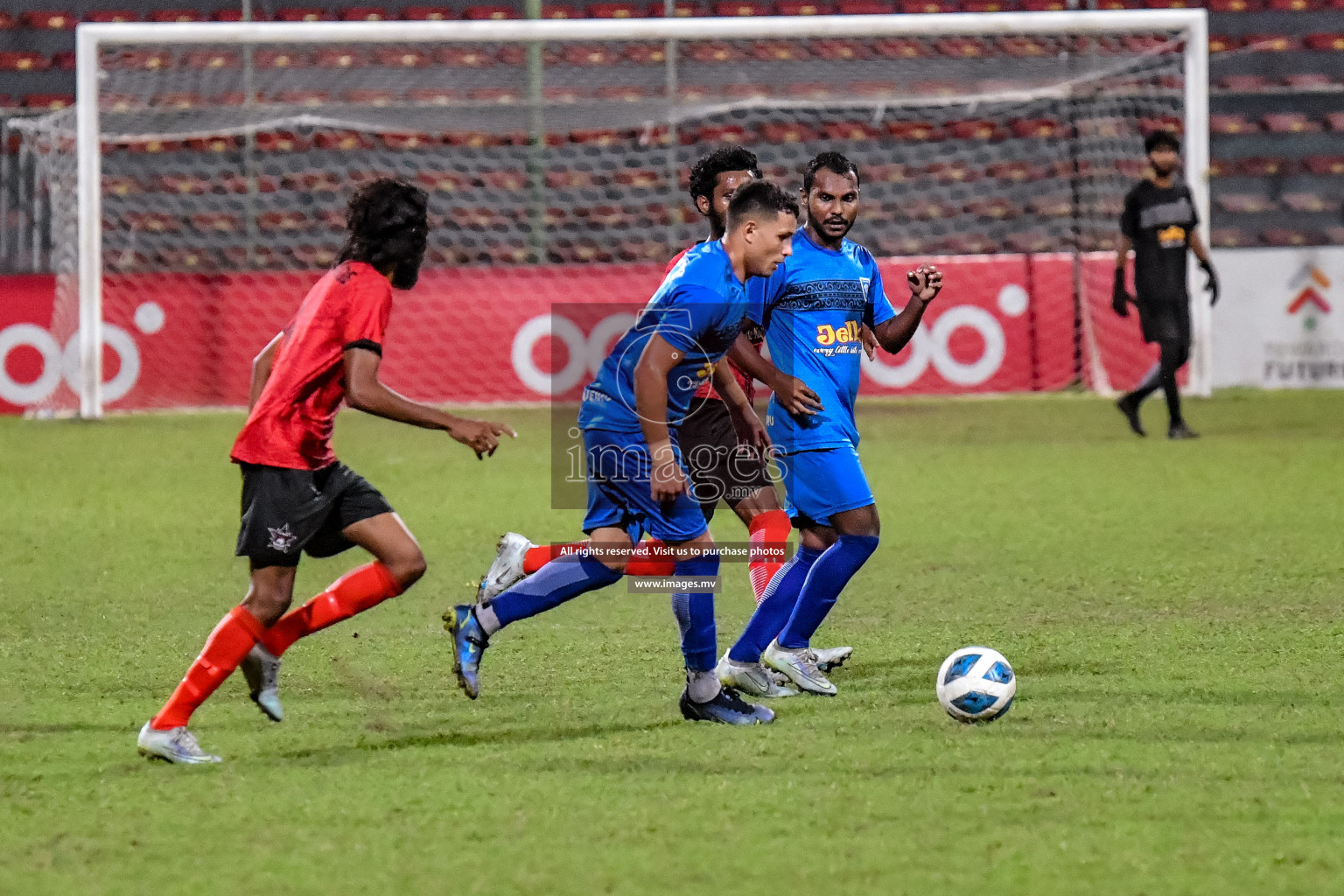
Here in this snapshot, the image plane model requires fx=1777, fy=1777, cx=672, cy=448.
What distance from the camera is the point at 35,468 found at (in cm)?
1215

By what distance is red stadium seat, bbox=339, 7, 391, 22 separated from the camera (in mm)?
19219

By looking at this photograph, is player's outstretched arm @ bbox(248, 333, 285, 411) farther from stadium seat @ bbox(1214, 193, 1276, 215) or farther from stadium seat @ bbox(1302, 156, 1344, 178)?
stadium seat @ bbox(1302, 156, 1344, 178)

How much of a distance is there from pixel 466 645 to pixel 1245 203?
52.4 feet

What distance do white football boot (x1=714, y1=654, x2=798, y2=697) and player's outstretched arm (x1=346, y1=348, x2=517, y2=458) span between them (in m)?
1.24

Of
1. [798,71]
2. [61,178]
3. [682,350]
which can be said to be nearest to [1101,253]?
[798,71]

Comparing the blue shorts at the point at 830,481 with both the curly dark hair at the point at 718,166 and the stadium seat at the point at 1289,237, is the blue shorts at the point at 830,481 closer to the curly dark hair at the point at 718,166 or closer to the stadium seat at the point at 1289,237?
the curly dark hair at the point at 718,166

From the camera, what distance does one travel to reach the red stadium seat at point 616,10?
19.4 metres

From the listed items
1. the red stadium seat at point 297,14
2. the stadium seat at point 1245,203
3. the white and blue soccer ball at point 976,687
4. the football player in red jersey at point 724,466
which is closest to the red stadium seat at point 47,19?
the red stadium seat at point 297,14

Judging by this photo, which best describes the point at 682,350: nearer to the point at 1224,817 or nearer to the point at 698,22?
the point at 1224,817

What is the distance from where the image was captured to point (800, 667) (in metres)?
5.54

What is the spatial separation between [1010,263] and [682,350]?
12.3 metres

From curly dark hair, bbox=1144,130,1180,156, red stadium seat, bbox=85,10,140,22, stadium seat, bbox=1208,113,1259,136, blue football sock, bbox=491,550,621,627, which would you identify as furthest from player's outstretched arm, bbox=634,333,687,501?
stadium seat, bbox=1208,113,1259,136

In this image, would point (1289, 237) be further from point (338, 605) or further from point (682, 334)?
point (338, 605)

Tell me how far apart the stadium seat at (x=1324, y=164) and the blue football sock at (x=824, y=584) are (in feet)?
51.0
